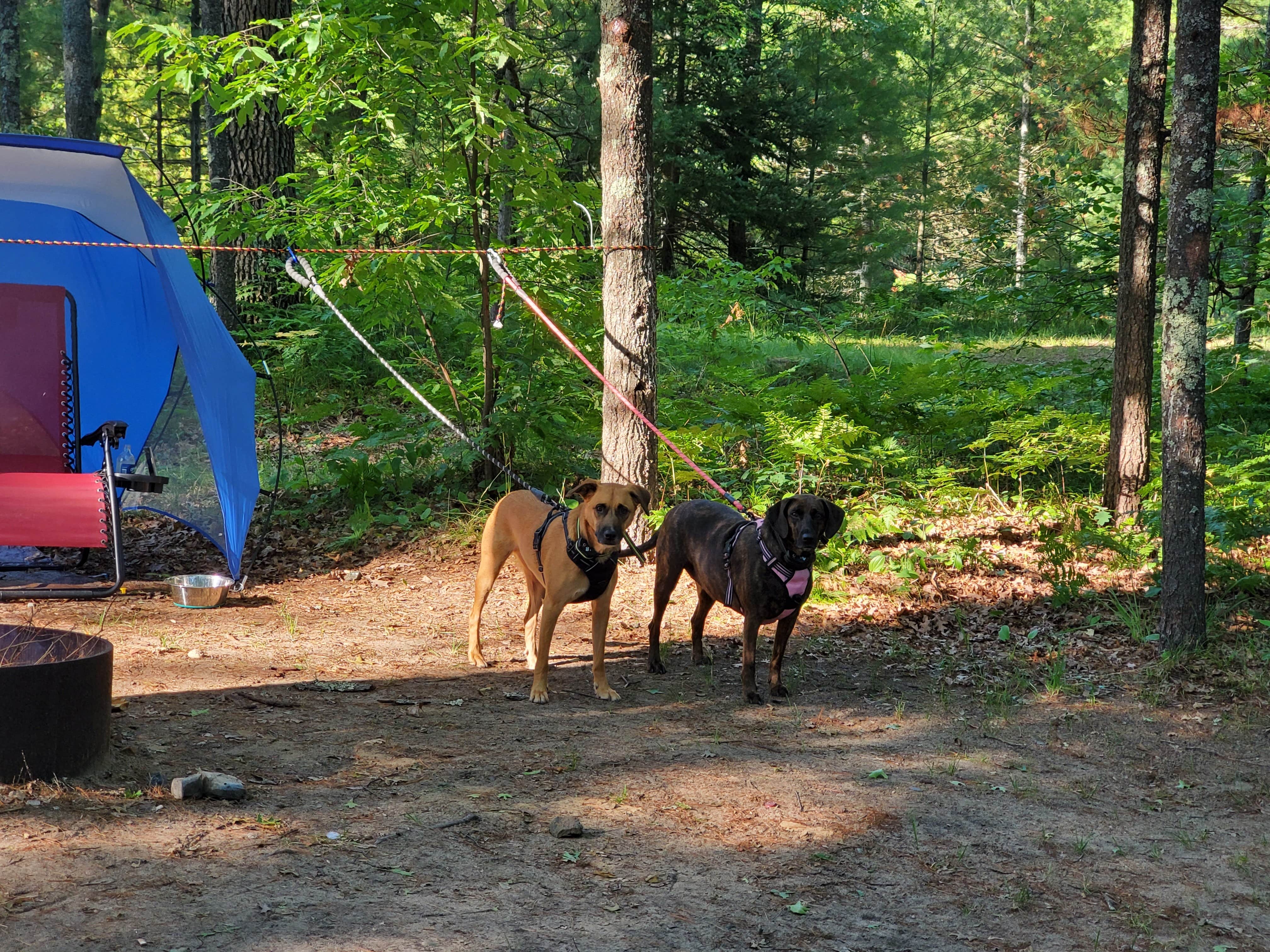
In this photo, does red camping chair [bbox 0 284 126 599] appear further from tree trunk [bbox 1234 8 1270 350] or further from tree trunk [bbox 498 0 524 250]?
tree trunk [bbox 1234 8 1270 350]

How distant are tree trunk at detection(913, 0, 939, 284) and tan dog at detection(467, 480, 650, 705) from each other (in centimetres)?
1854

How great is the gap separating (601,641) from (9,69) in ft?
51.9

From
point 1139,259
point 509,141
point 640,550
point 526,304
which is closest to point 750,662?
point 640,550

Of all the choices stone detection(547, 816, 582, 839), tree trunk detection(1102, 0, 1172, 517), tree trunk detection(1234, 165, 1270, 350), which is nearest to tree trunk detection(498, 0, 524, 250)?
tree trunk detection(1102, 0, 1172, 517)

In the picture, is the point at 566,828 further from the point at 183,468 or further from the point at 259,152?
the point at 259,152

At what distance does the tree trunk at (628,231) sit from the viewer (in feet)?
24.7

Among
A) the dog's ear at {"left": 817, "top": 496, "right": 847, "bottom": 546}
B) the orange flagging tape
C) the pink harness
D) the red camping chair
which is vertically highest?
the orange flagging tape

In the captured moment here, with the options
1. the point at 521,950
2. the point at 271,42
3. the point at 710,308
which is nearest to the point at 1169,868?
the point at 521,950

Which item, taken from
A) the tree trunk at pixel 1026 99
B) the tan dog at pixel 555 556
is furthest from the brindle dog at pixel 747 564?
the tree trunk at pixel 1026 99

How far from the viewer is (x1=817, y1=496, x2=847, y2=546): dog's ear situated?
5199 mm

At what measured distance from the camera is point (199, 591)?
260 inches

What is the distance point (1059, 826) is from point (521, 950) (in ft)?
7.21

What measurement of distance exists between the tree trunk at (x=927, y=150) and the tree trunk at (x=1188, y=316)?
56.3ft

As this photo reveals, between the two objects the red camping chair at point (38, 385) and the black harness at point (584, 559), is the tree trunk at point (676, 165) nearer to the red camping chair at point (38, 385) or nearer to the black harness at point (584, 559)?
the red camping chair at point (38, 385)
